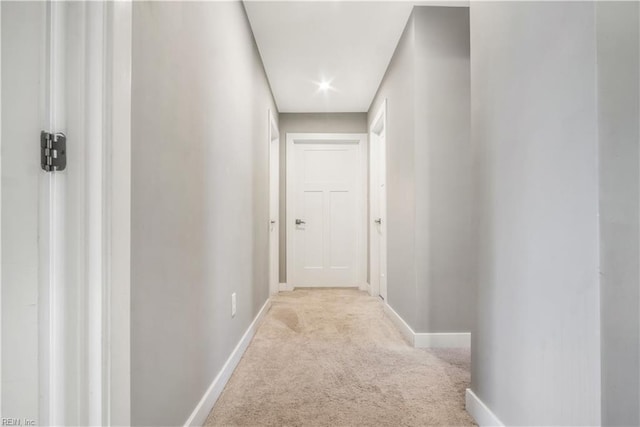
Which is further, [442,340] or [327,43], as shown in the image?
[327,43]

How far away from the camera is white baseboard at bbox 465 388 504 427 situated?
116 cm

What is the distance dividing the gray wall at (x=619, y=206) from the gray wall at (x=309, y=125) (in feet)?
11.4

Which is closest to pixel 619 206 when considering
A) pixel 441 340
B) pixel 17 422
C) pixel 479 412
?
pixel 479 412

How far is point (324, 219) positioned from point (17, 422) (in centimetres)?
361

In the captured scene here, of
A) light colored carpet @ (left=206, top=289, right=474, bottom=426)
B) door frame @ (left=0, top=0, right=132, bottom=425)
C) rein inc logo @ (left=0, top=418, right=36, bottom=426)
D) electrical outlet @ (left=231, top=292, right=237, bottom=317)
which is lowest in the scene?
light colored carpet @ (left=206, top=289, right=474, bottom=426)

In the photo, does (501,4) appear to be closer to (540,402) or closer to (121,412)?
(540,402)

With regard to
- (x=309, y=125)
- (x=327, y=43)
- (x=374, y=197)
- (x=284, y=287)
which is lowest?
(x=284, y=287)

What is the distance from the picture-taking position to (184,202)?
3.76 feet

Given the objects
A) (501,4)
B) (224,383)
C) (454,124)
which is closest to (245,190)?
(224,383)

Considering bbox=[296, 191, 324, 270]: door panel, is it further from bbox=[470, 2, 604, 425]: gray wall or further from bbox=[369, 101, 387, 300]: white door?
bbox=[470, 2, 604, 425]: gray wall

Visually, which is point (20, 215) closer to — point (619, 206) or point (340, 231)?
point (619, 206)

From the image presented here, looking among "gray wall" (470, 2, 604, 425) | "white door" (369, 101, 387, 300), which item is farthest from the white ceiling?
"gray wall" (470, 2, 604, 425)

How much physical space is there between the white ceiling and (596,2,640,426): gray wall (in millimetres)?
1785

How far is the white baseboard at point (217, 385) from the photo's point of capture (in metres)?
1.23
